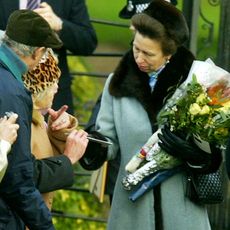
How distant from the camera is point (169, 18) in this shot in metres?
6.12

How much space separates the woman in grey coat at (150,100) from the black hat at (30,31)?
0.69 metres

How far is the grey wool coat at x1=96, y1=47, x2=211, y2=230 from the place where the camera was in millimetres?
6184

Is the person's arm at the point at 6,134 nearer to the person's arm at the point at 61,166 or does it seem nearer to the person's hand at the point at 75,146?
the person's arm at the point at 61,166

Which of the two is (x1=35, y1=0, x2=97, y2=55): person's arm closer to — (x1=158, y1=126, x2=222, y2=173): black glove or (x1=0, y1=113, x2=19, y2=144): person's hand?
(x1=158, y1=126, x2=222, y2=173): black glove

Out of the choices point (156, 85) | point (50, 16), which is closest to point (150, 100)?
point (156, 85)

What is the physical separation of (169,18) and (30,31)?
93 centimetres

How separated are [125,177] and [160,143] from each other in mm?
310

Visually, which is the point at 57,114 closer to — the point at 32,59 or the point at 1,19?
the point at 32,59

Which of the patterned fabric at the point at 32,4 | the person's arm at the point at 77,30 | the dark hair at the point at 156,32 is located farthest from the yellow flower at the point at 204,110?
the patterned fabric at the point at 32,4

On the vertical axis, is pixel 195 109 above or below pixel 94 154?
above

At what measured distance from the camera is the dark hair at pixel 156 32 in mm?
6109

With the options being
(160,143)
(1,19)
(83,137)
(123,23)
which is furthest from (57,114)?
(123,23)

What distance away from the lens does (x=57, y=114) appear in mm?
6102

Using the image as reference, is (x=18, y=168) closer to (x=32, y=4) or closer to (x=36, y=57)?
(x=36, y=57)
